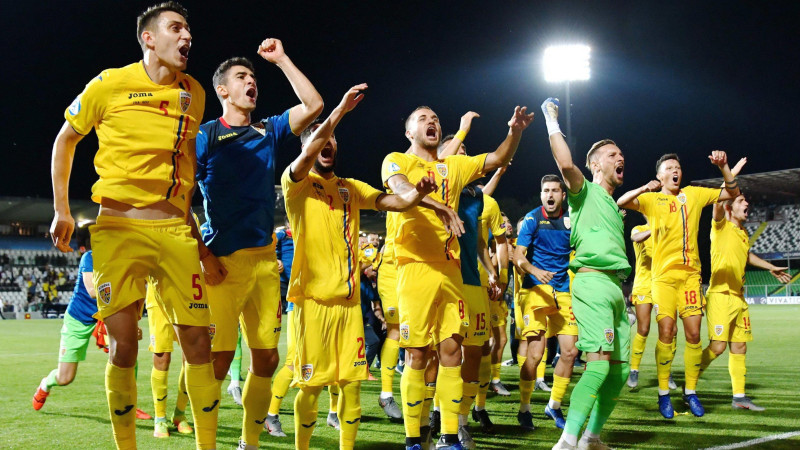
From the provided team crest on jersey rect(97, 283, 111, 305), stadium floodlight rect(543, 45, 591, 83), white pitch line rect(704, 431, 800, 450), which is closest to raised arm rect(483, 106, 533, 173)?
white pitch line rect(704, 431, 800, 450)

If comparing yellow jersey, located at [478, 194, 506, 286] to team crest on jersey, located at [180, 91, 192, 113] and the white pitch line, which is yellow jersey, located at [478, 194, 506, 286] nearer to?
the white pitch line

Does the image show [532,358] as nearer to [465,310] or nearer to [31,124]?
[465,310]

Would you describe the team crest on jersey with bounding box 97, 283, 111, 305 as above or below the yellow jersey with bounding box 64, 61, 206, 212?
below

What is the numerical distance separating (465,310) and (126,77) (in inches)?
123

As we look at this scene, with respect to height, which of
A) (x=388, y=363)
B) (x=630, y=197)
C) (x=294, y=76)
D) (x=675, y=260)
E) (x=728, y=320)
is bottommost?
(x=388, y=363)

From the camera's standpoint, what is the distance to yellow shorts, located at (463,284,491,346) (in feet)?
19.6

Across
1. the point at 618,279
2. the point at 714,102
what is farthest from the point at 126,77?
the point at 714,102

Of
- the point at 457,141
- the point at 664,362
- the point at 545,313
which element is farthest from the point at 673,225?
the point at 457,141

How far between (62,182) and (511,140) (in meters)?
3.46

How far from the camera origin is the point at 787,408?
7.48m

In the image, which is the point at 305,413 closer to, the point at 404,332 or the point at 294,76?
the point at 404,332

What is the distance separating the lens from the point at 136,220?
3910 mm

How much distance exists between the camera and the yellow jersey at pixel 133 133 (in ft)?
12.9

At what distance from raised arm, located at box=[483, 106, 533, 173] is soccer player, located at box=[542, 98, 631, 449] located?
0.24m
